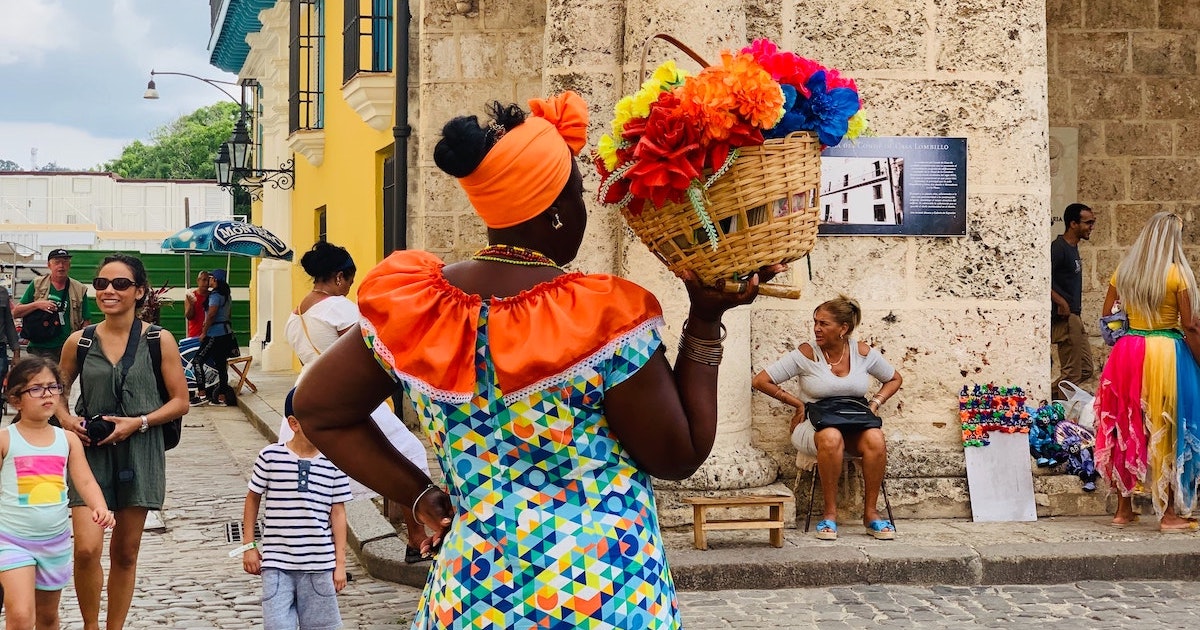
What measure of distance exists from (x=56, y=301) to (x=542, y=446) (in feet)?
37.3

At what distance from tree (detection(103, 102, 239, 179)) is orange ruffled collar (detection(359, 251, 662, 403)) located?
6472 cm

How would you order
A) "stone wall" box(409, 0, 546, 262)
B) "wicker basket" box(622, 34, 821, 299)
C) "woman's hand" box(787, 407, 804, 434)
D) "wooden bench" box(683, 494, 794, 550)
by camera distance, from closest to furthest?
"wicker basket" box(622, 34, 821, 299), "wooden bench" box(683, 494, 794, 550), "woman's hand" box(787, 407, 804, 434), "stone wall" box(409, 0, 546, 262)

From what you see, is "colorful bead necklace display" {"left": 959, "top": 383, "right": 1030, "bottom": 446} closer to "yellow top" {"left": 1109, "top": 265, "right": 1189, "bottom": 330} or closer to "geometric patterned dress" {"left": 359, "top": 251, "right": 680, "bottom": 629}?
"yellow top" {"left": 1109, "top": 265, "right": 1189, "bottom": 330}

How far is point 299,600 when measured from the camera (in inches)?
189

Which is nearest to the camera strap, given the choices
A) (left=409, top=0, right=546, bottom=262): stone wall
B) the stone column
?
(left=409, top=0, right=546, bottom=262): stone wall

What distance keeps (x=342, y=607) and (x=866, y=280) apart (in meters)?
3.43

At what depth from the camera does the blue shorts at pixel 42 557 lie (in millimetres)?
4789

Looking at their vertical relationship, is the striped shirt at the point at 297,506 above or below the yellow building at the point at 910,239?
below

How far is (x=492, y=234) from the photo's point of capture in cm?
252

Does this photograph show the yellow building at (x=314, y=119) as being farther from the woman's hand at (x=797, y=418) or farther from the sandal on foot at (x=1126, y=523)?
the sandal on foot at (x=1126, y=523)

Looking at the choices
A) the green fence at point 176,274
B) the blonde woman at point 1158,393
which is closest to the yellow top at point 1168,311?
the blonde woman at point 1158,393

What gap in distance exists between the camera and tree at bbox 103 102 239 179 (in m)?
68.7

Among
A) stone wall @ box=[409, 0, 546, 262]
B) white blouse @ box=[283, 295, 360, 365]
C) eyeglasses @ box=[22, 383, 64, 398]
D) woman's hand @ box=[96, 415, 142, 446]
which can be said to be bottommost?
woman's hand @ box=[96, 415, 142, 446]

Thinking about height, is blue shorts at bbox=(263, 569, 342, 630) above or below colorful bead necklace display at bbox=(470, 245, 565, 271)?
below
